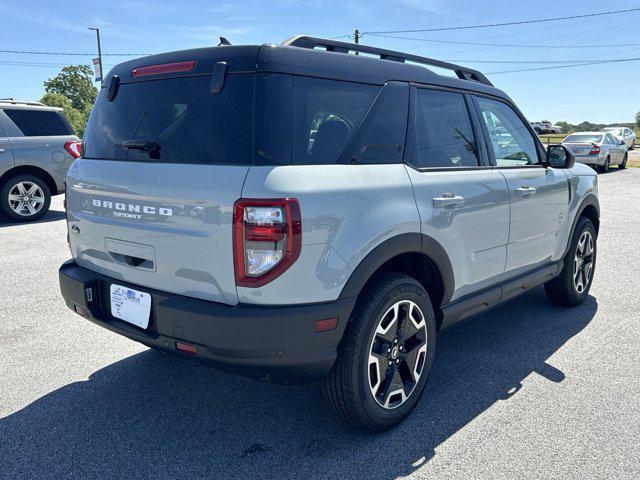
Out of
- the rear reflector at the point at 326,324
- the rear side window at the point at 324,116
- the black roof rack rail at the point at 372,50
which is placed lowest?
the rear reflector at the point at 326,324

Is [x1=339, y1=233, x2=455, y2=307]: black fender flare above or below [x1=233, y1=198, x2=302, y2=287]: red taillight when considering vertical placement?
below

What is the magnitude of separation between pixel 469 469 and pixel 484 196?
1.56 meters

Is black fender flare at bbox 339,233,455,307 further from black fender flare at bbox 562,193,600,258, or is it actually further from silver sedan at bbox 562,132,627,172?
silver sedan at bbox 562,132,627,172

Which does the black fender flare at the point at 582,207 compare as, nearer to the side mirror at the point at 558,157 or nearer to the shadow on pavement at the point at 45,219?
the side mirror at the point at 558,157

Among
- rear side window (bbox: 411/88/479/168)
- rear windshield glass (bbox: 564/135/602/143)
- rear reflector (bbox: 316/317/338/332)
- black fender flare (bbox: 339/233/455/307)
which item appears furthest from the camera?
rear windshield glass (bbox: 564/135/602/143)

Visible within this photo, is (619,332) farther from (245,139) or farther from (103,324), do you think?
(103,324)

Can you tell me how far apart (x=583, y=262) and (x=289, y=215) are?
11.8 ft

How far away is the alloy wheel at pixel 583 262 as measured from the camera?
15.2ft

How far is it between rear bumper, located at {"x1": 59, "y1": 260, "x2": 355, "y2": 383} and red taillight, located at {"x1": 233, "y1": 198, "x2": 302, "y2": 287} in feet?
0.53

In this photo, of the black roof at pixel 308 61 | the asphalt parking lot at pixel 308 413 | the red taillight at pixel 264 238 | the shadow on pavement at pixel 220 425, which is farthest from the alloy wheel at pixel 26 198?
the red taillight at pixel 264 238

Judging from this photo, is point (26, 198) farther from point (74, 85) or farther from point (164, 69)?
point (74, 85)

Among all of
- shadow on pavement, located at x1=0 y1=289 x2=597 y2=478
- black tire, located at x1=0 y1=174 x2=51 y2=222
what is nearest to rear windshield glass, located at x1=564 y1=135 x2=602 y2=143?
black tire, located at x1=0 y1=174 x2=51 y2=222

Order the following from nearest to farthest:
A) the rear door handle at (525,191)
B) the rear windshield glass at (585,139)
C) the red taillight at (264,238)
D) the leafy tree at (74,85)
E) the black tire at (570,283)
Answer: the red taillight at (264,238) → the rear door handle at (525,191) → the black tire at (570,283) → the rear windshield glass at (585,139) → the leafy tree at (74,85)

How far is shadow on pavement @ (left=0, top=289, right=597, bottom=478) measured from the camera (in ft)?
8.15
